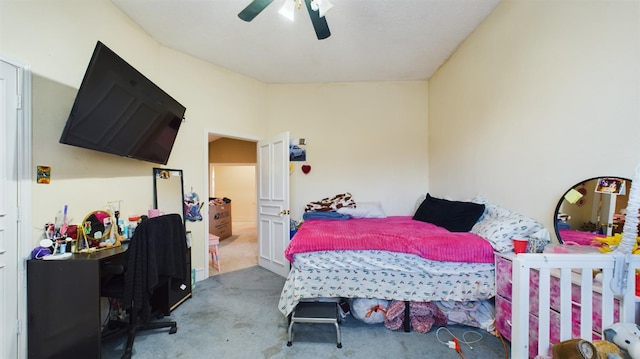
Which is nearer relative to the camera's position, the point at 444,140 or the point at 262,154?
the point at 444,140

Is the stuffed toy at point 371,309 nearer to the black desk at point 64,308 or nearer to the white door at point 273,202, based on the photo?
the white door at point 273,202

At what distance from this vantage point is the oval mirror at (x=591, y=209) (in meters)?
1.35

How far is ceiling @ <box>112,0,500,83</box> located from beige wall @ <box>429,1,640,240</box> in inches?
15.3

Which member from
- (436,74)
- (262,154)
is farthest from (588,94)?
(262,154)

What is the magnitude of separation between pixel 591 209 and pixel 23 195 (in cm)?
353

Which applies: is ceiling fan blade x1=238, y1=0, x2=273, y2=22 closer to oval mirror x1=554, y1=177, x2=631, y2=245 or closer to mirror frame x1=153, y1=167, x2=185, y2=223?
mirror frame x1=153, y1=167, x2=185, y2=223

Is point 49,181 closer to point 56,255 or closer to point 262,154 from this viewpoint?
point 56,255

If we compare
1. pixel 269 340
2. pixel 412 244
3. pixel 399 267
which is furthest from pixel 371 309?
pixel 269 340

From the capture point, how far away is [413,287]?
76.3 inches

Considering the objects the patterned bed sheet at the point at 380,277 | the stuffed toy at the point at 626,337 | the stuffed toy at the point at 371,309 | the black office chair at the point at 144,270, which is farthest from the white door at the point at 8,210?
the stuffed toy at the point at 626,337

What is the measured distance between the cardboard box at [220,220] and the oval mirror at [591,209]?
5.18 meters

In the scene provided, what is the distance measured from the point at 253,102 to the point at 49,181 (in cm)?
243

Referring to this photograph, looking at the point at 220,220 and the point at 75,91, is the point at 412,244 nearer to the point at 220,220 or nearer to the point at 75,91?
the point at 75,91

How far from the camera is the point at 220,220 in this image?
17.5 feet
